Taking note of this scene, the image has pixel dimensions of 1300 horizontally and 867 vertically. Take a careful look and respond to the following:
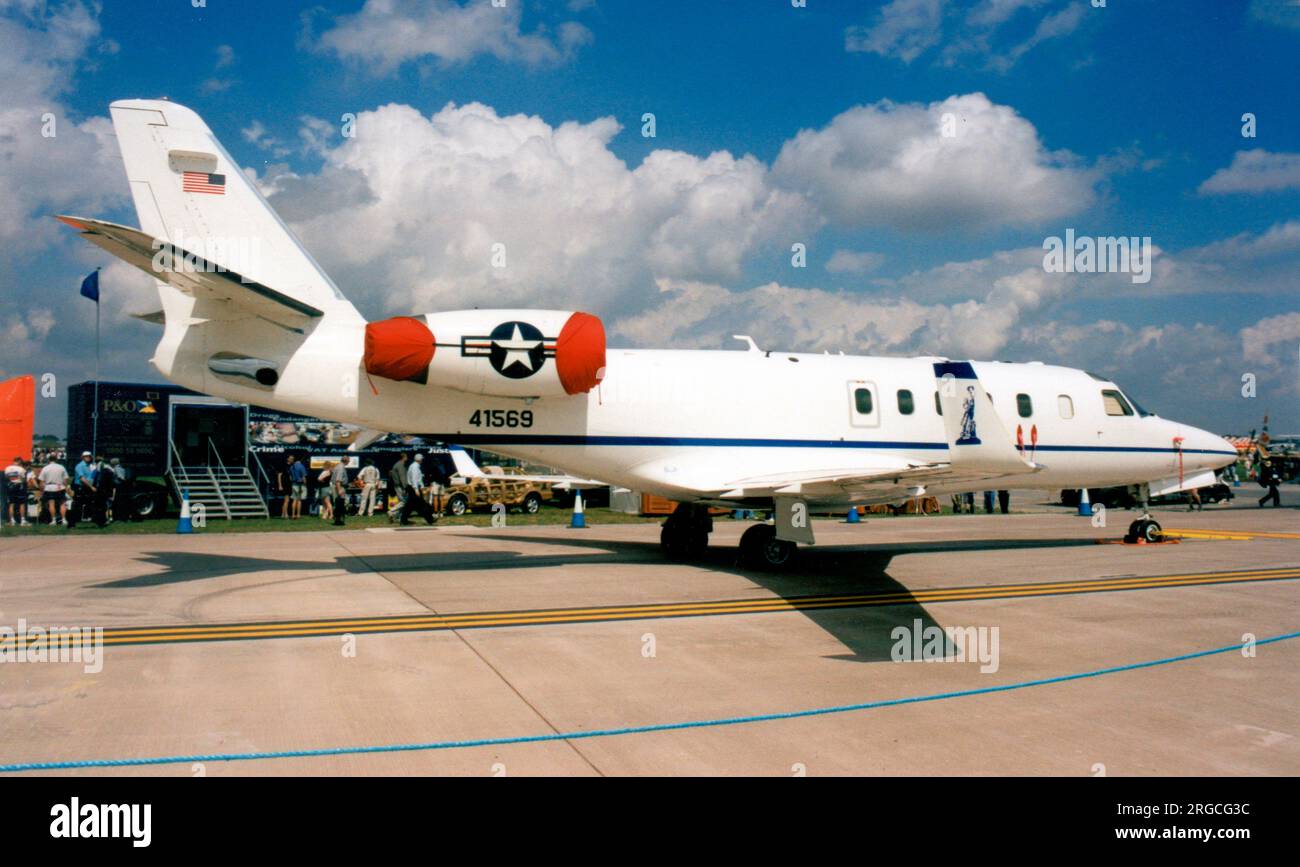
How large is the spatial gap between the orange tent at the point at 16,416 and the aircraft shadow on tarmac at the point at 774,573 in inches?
96.1

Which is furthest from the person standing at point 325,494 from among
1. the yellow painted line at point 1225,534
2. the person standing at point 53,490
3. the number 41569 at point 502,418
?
the yellow painted line at point 1225,534

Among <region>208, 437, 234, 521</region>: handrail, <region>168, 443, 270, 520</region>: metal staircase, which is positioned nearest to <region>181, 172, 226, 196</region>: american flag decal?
<region>208, 437, 234, 521</region>: handrail

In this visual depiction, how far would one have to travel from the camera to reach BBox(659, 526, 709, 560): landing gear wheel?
51.3ft

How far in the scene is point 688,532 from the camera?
15633mm

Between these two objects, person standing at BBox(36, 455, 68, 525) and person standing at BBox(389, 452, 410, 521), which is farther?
person standing at BBox(389, 452, 410, 521)

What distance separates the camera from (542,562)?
1477cm

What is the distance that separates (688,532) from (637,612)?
17.5ft

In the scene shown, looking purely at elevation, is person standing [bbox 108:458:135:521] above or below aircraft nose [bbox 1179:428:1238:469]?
below

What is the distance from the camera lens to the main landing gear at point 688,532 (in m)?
15.6

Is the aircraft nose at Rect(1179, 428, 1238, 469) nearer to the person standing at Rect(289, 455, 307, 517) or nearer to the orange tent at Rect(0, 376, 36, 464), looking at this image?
the orange tent at Rect(0, 376, 36, 464)

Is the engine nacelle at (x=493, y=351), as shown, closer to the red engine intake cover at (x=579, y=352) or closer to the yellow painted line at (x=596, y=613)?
the red engine intake cover at (x=579, y=352)

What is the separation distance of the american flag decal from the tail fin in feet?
0.04
